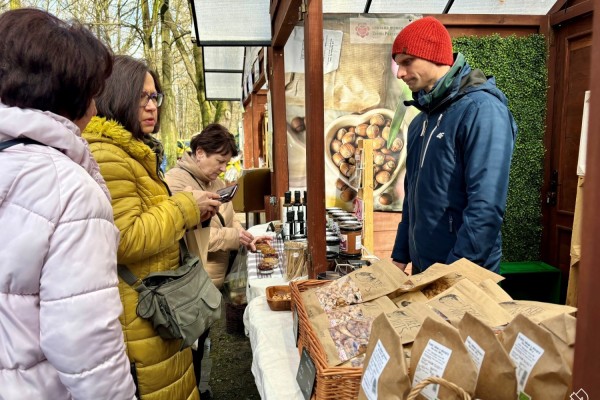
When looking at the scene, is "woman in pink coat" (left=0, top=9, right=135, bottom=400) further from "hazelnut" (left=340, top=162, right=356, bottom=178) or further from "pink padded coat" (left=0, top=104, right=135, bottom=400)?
"hazelnut" (left=340, top=162, right=356, bottom=178)

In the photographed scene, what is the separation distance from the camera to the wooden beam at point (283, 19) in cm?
297

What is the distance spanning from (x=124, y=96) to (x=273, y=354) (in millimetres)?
1088

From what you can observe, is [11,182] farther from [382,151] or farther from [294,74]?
[294,74]

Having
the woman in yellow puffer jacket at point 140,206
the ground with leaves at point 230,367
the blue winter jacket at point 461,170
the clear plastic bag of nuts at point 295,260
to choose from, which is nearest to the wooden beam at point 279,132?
the ground with leaves at point 230,367

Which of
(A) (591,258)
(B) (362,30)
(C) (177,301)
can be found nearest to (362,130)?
(B) (362,30)

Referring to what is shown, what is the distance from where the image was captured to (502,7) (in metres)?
4.36

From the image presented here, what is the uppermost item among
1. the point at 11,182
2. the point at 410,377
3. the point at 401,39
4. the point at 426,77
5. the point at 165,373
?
the point at 401,39

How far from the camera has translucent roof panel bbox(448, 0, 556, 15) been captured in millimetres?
4309

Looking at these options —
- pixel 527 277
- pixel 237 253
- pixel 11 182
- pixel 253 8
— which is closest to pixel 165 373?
pixel 11 182

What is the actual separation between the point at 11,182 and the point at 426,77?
1747 millimetres

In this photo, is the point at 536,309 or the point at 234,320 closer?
the point at 536,309

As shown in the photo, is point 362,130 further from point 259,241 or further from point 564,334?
point 564,334

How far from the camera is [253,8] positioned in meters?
3.96

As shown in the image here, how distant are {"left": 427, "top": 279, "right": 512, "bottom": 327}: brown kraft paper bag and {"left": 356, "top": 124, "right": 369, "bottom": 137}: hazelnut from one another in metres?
3.22
